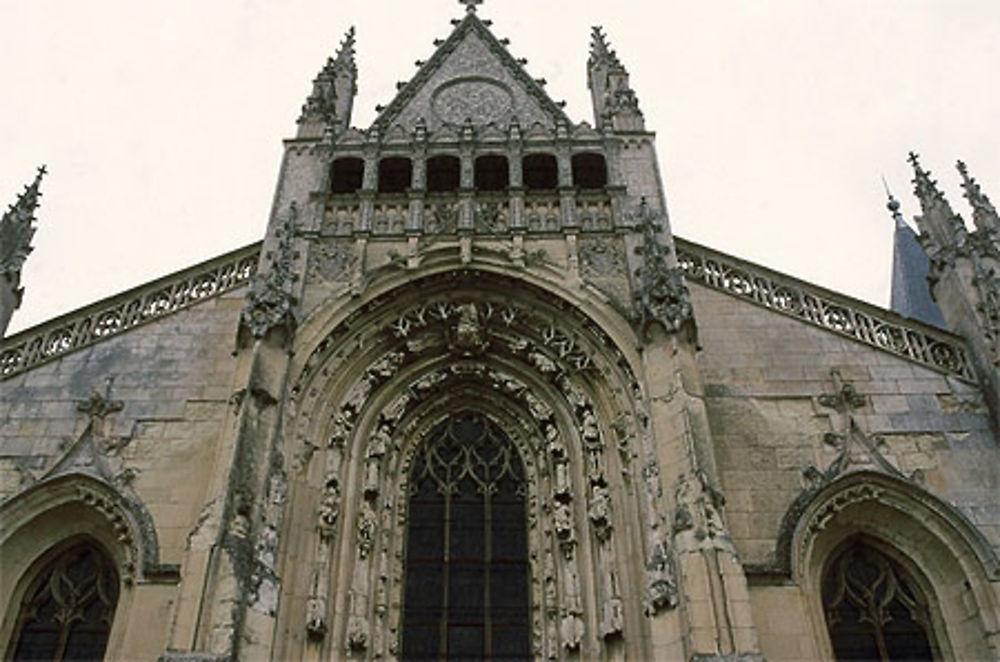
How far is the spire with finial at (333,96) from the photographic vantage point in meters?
16.9

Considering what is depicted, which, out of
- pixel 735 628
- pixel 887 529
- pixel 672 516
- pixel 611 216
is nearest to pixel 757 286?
pixel 611 216

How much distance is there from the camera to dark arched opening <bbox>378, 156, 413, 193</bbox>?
53.0 ft

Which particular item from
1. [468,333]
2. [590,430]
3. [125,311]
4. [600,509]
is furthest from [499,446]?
[125,311]

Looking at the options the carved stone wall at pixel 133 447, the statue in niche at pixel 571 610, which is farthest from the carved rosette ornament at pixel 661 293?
the carved stone wall at pixel 133 447

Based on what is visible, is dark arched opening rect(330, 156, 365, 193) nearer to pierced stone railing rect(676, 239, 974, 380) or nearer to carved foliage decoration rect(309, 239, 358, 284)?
carved foliage decoration rect(309, 239, 358, 284)

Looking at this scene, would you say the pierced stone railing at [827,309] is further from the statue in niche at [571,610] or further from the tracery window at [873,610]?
the statue in niche at [571,610]

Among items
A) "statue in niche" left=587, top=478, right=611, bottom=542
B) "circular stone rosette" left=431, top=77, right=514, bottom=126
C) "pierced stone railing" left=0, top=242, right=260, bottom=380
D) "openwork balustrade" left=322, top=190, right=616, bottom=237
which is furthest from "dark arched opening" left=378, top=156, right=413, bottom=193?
"statue in niche" left=587, top=478, right=611, bottom=542

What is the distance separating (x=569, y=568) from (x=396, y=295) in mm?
4753

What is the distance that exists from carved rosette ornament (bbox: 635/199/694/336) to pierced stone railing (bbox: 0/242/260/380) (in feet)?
20.4

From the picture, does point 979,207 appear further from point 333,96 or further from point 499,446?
point 333,96

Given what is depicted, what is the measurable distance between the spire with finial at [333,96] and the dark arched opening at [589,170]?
445cm

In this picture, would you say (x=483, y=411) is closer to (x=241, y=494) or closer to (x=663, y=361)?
(x=663, y=361)

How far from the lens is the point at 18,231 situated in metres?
14.7

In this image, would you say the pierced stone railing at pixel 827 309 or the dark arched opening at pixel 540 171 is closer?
the pierced stone railing at pixel 827 309
